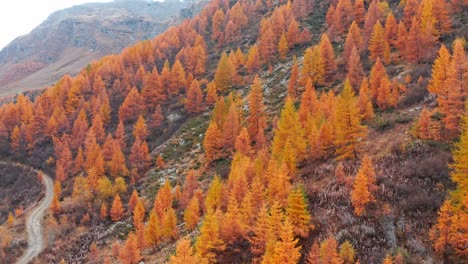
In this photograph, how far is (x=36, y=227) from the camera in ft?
206

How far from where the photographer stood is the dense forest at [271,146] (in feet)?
76.5

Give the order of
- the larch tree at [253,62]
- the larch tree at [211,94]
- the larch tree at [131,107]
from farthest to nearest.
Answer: the larch tree at [253,62], the larch tree at [131,107], the larch tree at [211,94]

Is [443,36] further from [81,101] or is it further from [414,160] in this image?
[81,101]

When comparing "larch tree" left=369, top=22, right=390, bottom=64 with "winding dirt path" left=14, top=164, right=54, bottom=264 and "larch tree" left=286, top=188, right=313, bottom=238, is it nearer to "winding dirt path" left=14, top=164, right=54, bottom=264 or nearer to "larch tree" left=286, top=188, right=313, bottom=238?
A: "larch tree" left=286, top=188, right=313, bottom=238

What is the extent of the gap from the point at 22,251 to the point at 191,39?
320 ft

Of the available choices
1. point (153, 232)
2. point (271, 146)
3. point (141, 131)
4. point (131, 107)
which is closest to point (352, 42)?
point (271, 146)

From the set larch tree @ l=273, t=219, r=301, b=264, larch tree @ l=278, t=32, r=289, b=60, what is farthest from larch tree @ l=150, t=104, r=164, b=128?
larch tree @ l=273, t=219, r=301, b=264

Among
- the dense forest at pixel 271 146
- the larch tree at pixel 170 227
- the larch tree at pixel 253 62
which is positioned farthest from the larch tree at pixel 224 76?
the larch tree at pixel 170 227

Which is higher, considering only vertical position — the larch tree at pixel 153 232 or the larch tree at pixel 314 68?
the larch tree at pixel 314 68

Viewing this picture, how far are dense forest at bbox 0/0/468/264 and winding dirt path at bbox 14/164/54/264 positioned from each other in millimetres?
2051

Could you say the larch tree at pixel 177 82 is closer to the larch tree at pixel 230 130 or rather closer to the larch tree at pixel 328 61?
the larch tree at pixel 230 130

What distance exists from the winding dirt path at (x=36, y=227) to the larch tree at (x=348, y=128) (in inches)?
1913

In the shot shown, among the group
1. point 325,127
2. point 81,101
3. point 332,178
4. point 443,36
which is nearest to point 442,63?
point 325,127

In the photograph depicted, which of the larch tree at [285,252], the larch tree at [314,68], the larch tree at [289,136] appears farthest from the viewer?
the larch tree at [314,68]
